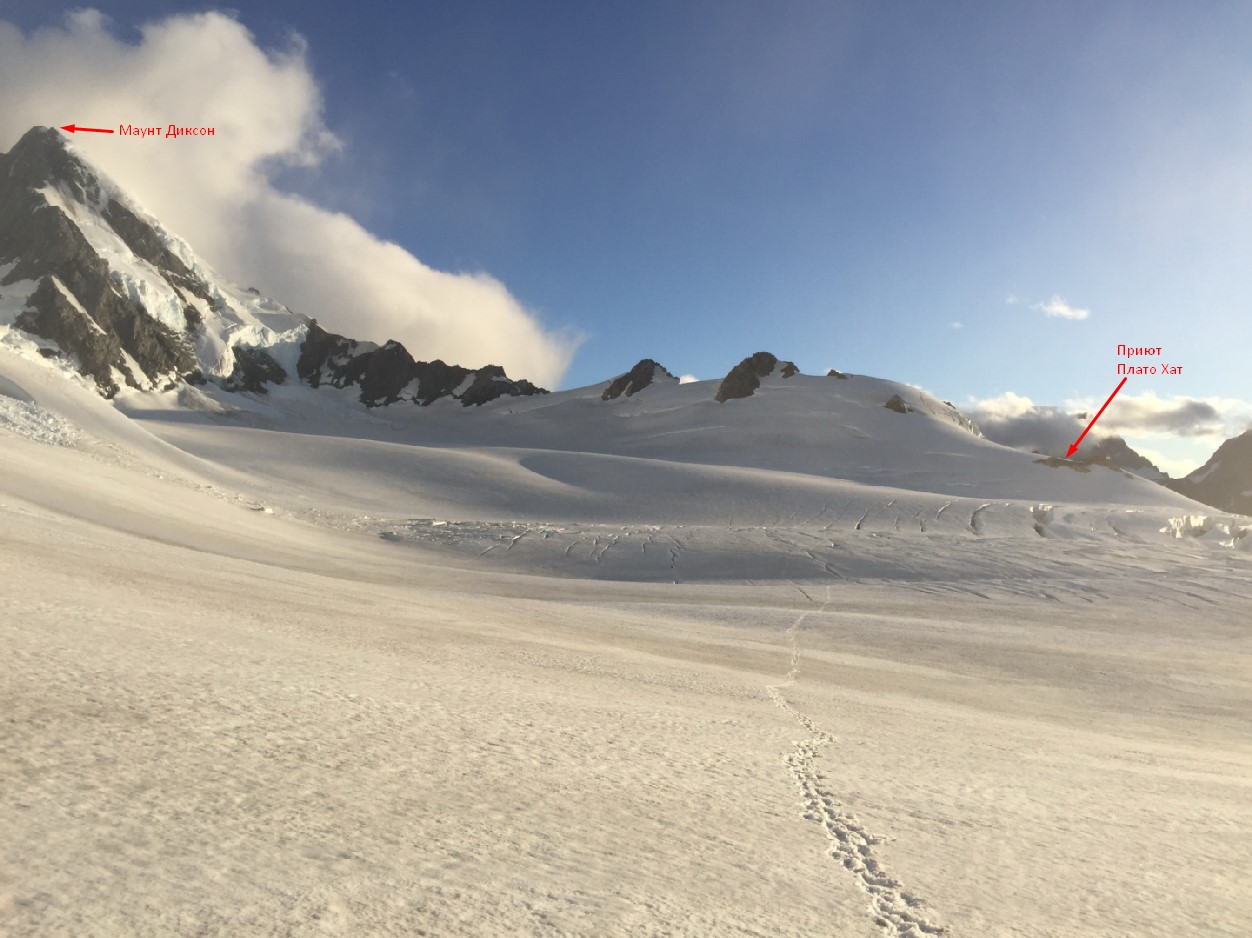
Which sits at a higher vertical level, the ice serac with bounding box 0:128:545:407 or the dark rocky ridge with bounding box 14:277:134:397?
the ice serac with bounding box 0:128:545:407

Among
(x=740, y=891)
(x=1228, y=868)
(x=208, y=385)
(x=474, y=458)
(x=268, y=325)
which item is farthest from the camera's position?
(x=268, y=325)

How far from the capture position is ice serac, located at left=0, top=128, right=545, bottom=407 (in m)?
123

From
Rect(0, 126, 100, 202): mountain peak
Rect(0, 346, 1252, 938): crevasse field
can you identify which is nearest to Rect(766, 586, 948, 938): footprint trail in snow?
Rect(0, 346, 1252, 938): crevasse field

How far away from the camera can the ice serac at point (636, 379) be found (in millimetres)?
129750

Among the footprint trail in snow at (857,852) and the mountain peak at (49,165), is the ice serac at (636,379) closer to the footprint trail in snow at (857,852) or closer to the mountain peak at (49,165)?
the mountain peak at (49,165)

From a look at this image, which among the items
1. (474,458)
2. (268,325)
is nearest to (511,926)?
(474,458)

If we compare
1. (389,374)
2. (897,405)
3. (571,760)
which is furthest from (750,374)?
(571,760)

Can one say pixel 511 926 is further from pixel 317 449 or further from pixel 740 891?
pixel 317 449

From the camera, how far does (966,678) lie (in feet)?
A: 43.5

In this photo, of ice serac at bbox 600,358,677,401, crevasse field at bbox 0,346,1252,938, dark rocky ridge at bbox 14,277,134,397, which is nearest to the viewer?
crevasse field at bbox 0,346,1252,938

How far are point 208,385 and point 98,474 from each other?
13348 cm

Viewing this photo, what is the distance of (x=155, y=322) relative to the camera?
136 meters

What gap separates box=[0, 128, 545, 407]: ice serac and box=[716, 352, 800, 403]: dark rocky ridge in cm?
6771

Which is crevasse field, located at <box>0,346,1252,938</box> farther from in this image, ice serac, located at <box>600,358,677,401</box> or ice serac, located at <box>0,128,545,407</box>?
ice serac, located at <box>0,128,545,407</box>
